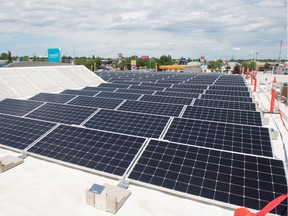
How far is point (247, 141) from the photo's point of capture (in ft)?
38.7

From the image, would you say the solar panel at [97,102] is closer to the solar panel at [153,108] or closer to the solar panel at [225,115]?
the solar panel at [153,108]

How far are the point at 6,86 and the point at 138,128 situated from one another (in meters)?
22.5

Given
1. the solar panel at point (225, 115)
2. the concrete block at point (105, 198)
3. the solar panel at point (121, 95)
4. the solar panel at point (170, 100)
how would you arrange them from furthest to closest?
1. the solar panel at point (121, 95)
2. the solar panel at point (170, 100)
3. the solar panel at point (225, 115)
4. the concrete block at point (105, 198)

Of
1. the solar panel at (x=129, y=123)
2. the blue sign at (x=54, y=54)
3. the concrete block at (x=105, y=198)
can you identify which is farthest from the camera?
the blue sign at (x=54, y=54)

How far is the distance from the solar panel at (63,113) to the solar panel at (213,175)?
7514mm

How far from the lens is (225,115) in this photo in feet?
54.3

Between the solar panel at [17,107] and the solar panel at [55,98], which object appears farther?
the solar panel at [55,98]

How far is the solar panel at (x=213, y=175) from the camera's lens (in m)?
7.60

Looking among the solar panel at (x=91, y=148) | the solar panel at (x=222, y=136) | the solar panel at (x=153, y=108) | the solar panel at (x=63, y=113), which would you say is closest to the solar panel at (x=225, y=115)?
the solar panel at (x=153, y=108)

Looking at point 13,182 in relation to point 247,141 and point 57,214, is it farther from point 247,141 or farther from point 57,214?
point 247,141

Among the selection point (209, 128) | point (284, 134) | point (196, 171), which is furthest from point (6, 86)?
point (284, 134)

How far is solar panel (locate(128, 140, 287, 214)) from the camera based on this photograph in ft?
24.9

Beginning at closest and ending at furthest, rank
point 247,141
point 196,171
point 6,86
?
point 196,171
point 247,141
point 6,86

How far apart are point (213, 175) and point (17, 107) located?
54.2 ft
